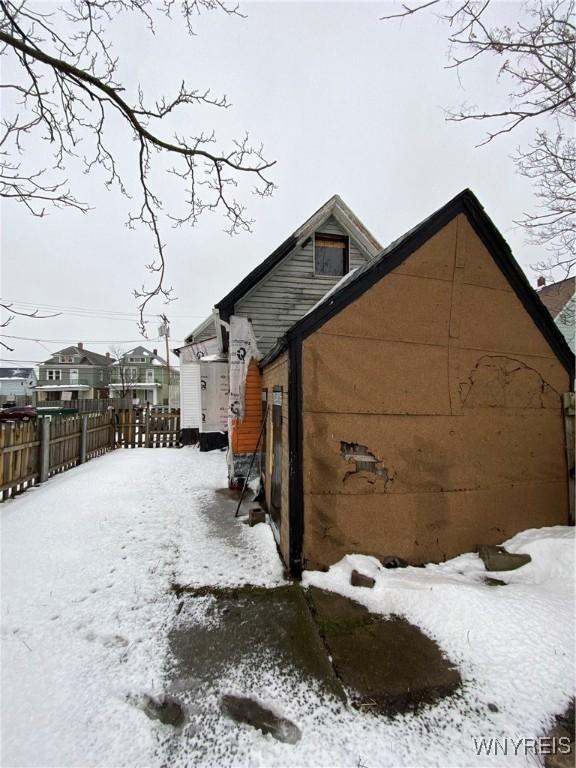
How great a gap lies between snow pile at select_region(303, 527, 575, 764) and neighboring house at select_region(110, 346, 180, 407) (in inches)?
1625

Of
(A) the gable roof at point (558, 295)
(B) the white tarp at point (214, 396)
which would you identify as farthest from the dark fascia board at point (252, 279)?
(A) the gable roof at point (558, 295)

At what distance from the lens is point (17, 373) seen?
151 feet

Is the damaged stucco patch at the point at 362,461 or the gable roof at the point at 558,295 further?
the gable roof at the point at 558,295

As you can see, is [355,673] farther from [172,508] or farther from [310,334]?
[172,508]

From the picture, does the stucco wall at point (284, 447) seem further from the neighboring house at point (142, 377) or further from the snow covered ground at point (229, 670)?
the neighboring house at point (142, 377)

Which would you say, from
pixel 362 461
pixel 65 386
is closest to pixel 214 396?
pixel 362 461

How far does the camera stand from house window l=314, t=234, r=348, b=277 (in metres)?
8.96

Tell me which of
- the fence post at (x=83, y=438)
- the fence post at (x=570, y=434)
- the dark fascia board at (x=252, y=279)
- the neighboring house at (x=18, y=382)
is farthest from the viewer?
the neighboring house at (x=18, y=382)

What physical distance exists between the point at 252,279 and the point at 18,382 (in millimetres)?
51249

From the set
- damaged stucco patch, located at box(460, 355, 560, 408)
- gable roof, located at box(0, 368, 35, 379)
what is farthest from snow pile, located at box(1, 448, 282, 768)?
gable roof, located at box(0, 368, 35, 379)

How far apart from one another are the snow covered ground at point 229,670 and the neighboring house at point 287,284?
2.59 m

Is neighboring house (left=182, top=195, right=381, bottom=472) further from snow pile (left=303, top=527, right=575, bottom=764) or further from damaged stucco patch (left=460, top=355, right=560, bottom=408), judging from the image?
damaged stucco patch (left=460, top=355, right=560, bottom=408)

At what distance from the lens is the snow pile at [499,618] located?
7.98ft

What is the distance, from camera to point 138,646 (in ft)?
9.59
